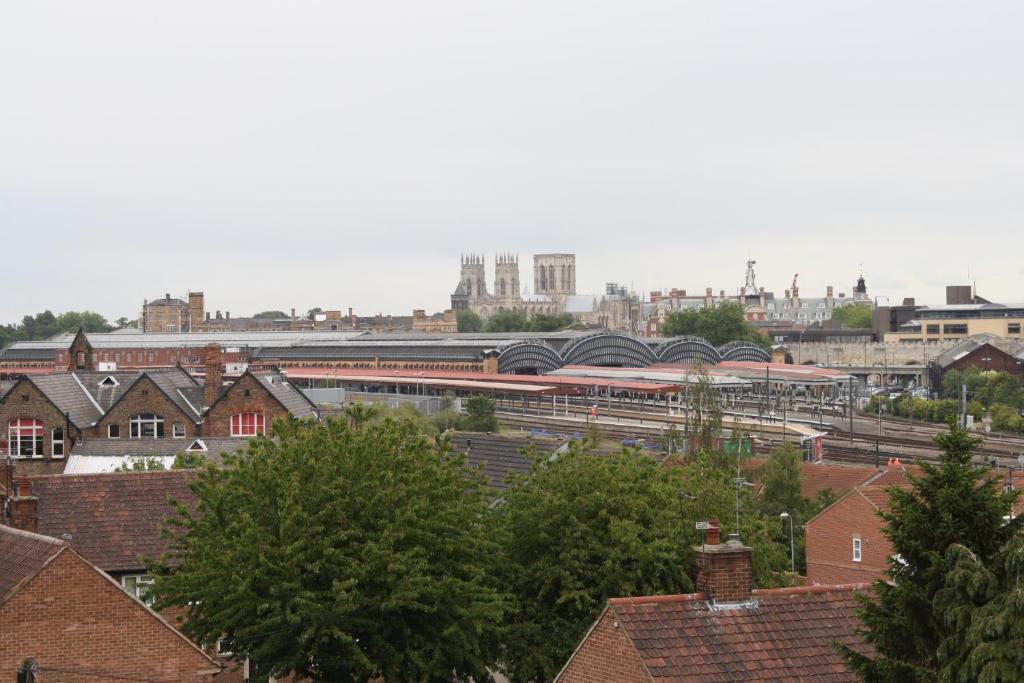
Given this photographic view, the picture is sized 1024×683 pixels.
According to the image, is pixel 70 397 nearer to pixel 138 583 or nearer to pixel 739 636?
pixel 138 583

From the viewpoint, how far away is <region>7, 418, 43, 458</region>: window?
55781 mm

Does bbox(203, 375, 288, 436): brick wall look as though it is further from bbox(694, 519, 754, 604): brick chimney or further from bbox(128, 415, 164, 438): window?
bbox(694, 519, 754, 604): brick chimney

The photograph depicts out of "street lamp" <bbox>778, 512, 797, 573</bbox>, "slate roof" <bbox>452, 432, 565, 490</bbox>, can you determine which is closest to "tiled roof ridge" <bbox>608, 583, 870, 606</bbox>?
"street lamp" <bbox>778, 512, 797, 573</bbox>

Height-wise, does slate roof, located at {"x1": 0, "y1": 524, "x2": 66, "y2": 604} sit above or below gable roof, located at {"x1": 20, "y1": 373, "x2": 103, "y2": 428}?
below

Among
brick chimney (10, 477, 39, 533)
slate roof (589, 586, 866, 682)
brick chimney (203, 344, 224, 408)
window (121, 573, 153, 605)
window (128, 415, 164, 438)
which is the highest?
brick chimney (203, 344, 224, 408)

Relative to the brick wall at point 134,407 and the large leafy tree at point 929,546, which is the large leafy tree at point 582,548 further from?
the brick wall at point 134,407

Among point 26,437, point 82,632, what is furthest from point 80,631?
point 26,437

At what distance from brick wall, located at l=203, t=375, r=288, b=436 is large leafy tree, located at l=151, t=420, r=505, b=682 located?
31342 mm

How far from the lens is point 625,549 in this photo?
27906 millimetres

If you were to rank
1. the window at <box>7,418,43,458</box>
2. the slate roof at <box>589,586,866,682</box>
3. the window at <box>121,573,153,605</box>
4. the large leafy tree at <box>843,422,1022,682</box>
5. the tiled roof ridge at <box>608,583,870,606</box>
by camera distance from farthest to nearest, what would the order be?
the window at <box>7,418,43,458</box>
the window at <box>121,573,153,605</box>
the tiled roof ridge at <box>608,583,870,606</box>
the slate roof at <box>589,586,866,682</box>
the large leafy tree at <box>843,422,1022,682</box>

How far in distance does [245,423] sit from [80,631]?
38018 millimetres

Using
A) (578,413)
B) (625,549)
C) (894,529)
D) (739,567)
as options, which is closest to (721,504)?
(625,549)

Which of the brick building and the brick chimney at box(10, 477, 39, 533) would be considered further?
the brick building

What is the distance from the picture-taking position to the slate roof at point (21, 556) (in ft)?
70.1
